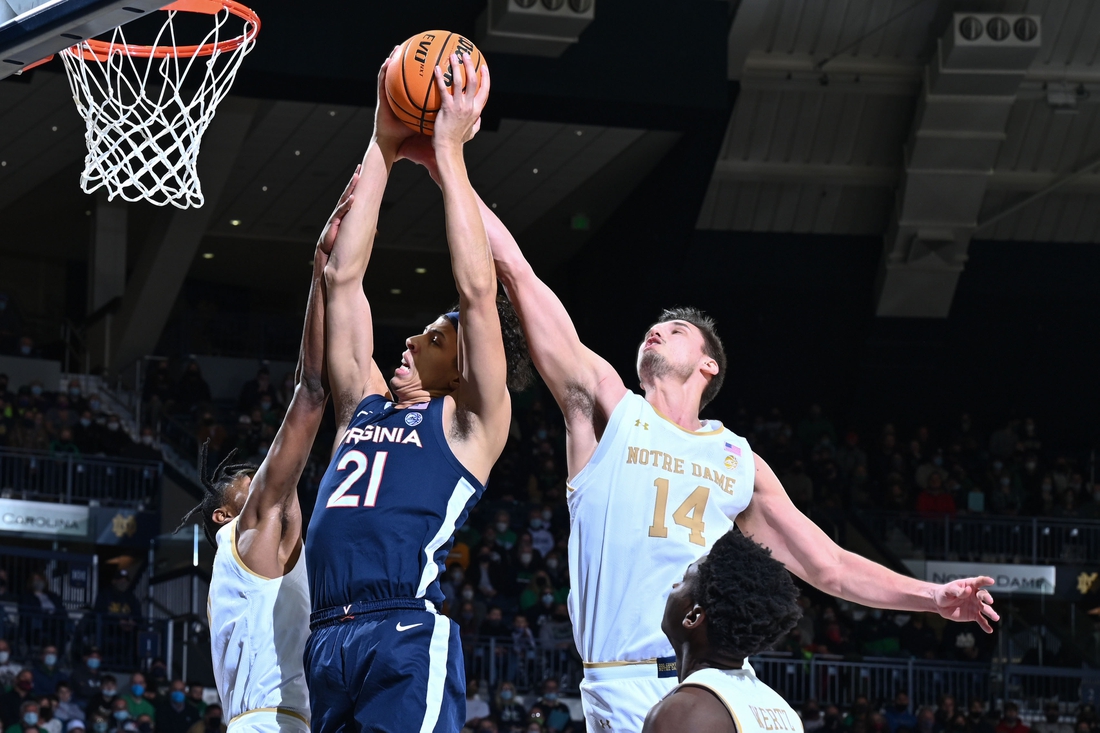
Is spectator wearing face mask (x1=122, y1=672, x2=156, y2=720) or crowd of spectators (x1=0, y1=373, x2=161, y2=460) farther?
crowd of spectators (x1=0, y1=373, x2=161, y2=460)

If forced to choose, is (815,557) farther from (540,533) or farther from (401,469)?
(540,533)

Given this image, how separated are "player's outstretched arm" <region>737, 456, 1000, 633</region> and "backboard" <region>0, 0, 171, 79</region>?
278cm

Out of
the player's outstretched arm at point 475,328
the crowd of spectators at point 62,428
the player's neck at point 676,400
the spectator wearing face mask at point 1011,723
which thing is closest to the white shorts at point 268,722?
the player's outstretched arm at point 475,328

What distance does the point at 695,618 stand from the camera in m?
3.68

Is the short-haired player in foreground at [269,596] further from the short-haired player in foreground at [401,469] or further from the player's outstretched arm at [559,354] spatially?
the player's outstretched arm at [559,354]

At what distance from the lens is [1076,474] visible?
2477 cm

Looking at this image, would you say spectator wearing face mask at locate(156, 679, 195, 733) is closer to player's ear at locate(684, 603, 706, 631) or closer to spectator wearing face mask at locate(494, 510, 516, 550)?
spectator wearing face mask at locate(494, 510, 516, 550)

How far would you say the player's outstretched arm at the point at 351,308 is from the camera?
15.8 ft

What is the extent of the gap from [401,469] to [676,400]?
152 cm

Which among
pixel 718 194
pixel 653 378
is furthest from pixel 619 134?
pixel 653 378

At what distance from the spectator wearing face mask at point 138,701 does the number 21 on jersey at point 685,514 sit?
11.3 meters

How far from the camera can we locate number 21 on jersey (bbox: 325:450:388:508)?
446cm

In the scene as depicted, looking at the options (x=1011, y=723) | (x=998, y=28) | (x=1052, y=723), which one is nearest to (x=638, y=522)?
(x=1011, y=723)

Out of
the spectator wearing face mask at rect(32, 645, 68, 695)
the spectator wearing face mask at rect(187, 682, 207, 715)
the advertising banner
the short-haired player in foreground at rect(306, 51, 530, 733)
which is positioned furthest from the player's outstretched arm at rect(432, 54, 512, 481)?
the advertising banner
